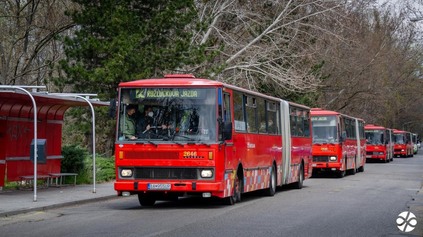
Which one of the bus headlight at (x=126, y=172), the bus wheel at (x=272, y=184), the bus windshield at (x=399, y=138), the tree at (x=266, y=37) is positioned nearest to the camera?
the bus headlight at (x=126, y=172)

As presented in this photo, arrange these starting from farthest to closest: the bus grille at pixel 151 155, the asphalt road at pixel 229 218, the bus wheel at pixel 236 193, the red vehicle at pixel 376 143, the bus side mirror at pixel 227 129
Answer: the red vehicle at pixel 376 143 < the bus wheel at pixel 236 193 < the bus side mirror at pixel 227 129 < the bus grille at pixel 151 155 < the asphalt road at pixel 229 218

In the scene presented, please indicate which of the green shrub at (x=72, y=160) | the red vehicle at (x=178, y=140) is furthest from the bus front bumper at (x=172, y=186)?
the green shrub at (x=72, y=160)

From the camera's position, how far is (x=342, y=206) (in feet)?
65.2

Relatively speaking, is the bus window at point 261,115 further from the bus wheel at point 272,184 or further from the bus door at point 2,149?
the bus door at point 2,149

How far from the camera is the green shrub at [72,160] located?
2761cm

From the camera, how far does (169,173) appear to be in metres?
18.6

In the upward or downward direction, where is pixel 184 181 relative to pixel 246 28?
downward

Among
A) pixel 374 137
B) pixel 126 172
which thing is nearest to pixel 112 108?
pixel 126 172

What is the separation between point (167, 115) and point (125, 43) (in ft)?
37.9

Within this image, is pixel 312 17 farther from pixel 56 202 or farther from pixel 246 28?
pixel 56 202

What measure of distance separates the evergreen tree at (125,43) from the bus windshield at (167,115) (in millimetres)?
10869

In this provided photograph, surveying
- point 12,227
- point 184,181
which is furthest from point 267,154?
point 12,227

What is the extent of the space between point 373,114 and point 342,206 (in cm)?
5950

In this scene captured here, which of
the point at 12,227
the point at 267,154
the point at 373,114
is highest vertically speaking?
the point at 373,114
